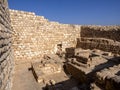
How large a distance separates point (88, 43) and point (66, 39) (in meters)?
2.29

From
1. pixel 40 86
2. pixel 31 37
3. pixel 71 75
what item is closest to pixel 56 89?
pixel 40 86

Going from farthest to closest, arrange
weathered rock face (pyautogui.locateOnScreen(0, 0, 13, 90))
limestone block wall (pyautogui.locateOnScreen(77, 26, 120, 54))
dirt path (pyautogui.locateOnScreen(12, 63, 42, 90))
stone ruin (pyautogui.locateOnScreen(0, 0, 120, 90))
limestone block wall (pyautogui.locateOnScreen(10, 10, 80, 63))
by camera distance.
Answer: limestone block wall (pyautogui.locateOnScreen(10, 10, 80, 63))
limestone block wall (pyautogui.locateOnScreen(77, 26, 120, 54))
stone ruin (pyautogui.locateOnScreen(0, 0, 120, 90))
dirt path (pyautogui.locateOnScreen(12, 63, 42, 90))
weathered rock face (pyautogui.locateOnScreen(0, 0, 13, 90))

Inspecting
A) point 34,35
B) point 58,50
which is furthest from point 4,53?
point 58,50

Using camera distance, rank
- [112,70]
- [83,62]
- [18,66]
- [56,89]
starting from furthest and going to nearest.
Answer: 1. [18,66]
2. [83,62]
3. [56,89]
4. [112,70]

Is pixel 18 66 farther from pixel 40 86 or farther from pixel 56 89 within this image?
pixel 56 89

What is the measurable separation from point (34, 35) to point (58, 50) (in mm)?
2931

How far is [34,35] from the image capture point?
13.4 metres

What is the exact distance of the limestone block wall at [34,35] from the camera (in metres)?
12.5

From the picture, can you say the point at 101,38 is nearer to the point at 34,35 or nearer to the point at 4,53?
the point at 34,35

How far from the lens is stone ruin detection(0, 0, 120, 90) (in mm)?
7859

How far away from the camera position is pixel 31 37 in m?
13.2

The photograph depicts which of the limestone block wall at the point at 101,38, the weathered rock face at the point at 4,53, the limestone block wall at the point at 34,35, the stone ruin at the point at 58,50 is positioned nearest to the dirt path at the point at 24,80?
the stone ruin at the point at 58,50

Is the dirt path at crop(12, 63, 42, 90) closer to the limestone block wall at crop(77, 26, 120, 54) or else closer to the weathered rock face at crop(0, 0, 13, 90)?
the weathered rock face at crop(0, 0, 13, 90)

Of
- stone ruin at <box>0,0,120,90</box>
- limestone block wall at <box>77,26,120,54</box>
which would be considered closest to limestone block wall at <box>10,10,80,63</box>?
stone ruin at <box>0,0,120,90</box>
